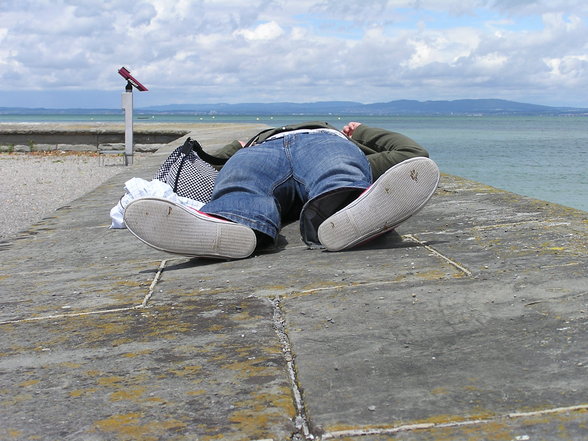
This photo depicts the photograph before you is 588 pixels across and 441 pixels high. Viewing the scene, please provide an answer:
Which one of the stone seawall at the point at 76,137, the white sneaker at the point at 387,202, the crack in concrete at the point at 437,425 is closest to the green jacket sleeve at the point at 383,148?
the white sneaker at the point at 387,202

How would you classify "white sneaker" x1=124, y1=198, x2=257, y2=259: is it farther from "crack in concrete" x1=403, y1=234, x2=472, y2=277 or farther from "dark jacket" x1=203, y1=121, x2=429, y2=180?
"dark jacket" x1=203, y1=121, x2=429, y2=180

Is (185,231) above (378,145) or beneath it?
beneath

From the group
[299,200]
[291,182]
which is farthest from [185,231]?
[299,200]

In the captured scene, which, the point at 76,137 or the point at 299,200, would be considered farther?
the point at 76,137

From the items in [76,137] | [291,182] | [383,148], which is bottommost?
[76,137]

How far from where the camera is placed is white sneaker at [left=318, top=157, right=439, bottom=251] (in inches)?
105

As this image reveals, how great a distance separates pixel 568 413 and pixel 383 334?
1.88 ft

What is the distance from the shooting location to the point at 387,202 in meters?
2.68

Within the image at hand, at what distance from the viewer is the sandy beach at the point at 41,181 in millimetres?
8500

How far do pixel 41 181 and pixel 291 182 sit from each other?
902 centimetres

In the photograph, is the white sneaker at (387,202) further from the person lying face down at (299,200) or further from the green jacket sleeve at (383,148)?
the green jacket sleeve at (383,148)

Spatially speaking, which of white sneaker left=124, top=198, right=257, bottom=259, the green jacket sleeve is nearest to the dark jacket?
the green jacket sleeve

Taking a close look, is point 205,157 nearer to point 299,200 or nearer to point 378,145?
point 299,200

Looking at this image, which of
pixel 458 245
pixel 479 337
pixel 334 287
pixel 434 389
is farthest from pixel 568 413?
pixel 458 245
